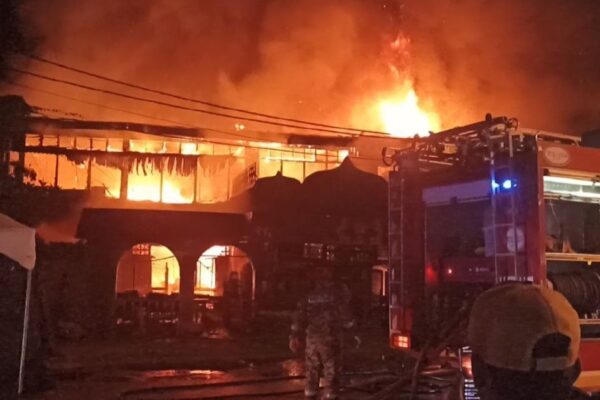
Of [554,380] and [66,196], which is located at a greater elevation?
[66,196]

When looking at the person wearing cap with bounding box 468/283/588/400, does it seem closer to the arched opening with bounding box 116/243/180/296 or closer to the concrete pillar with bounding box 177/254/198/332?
the concrete pillar with bounding box 177/254/198/332

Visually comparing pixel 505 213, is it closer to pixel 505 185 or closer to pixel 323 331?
pixel 505 185

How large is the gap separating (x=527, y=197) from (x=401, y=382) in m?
2.32

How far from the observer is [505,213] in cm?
582

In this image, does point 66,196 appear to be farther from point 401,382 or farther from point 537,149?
point 537,149

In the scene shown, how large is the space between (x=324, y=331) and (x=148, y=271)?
1581 cm

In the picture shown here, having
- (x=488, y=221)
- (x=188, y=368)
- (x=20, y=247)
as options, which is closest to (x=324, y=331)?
(x=488, y=221)

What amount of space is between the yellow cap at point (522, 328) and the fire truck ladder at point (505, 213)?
117 cm

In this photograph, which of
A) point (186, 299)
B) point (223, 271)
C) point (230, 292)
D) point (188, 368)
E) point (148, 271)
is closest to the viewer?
point (188, 368)

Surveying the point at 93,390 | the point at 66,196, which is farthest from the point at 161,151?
the point at 93,390

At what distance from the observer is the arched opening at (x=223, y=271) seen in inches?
728

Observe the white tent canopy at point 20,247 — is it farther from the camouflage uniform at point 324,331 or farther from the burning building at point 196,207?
the burning building at point 196,207

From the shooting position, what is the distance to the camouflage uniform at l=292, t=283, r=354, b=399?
7105mm

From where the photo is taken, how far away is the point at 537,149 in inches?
223
